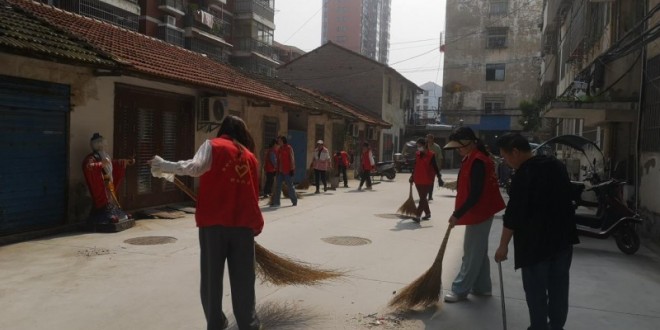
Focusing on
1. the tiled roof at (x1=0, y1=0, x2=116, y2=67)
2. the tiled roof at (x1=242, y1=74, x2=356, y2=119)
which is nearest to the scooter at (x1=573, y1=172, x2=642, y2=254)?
the tiled roof at (x1=0, y1=0, x2=116, y2=67)

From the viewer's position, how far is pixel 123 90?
917 cm

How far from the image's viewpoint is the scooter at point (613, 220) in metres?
7.21

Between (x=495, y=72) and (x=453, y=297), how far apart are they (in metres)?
38.1

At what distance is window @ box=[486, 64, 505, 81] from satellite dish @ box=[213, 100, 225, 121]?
32423 millimetres

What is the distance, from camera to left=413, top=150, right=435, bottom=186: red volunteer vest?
9422mm

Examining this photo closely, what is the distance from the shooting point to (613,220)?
7434mm

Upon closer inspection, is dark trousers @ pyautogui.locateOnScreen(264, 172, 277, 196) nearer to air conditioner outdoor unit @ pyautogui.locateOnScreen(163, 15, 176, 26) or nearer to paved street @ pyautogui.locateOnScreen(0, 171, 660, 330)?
paved street @ pyautogui.locateOnScreen(0, 171, 660, 330)

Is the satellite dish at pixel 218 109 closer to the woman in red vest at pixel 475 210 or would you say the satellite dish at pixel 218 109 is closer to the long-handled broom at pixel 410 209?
the long-handled broom at pixel 410 209

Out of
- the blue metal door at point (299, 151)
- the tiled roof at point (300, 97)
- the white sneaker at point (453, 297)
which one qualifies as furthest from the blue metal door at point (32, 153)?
the blue metal door at point (299, 151)

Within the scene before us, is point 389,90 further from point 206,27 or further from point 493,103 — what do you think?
point 206,27

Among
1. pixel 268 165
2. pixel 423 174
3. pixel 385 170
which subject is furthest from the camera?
pixel 385 170

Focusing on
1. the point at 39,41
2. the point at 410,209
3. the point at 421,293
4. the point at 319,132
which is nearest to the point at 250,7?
the point at 319,132

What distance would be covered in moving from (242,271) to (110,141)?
6367 millimetres

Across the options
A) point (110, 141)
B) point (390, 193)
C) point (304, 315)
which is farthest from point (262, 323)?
point (390, 193)
